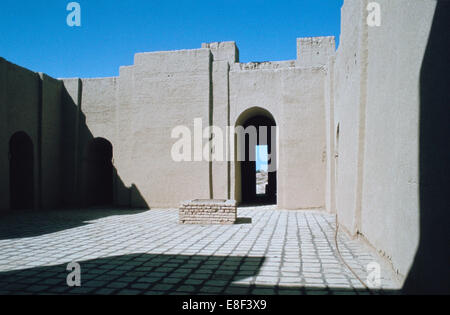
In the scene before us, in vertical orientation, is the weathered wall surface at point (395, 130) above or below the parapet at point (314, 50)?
below

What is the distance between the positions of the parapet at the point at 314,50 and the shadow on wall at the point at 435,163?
1055 centimetres

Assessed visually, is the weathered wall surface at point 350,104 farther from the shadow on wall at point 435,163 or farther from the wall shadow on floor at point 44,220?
the wall shadow on floor at point 44,220

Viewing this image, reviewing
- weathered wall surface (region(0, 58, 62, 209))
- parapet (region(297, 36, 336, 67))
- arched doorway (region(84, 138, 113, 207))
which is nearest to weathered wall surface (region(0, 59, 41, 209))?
weathered wall surface (region(0, 58, 62, 209))

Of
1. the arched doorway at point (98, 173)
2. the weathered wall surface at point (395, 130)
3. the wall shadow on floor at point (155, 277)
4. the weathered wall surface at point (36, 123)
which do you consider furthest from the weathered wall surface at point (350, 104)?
the weathered wall surface at point (36, 123)

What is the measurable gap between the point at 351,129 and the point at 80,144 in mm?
11396

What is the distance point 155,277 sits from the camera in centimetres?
480

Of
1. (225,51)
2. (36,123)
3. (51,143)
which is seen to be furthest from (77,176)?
(225,51)

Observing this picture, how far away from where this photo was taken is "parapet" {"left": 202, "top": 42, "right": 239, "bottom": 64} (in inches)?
563

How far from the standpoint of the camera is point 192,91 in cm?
1352

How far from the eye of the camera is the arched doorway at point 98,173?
14836 millimetres

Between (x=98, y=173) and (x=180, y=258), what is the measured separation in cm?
1137

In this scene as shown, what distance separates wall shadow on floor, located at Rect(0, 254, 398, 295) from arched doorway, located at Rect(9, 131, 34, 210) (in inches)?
354

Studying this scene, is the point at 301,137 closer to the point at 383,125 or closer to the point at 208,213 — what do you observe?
the point at 208,213

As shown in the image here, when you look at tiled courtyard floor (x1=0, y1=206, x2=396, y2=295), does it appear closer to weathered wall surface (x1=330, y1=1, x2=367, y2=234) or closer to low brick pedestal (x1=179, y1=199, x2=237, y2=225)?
low brick pedestal (x1=179, y1=199, x2=237, y2=225)
